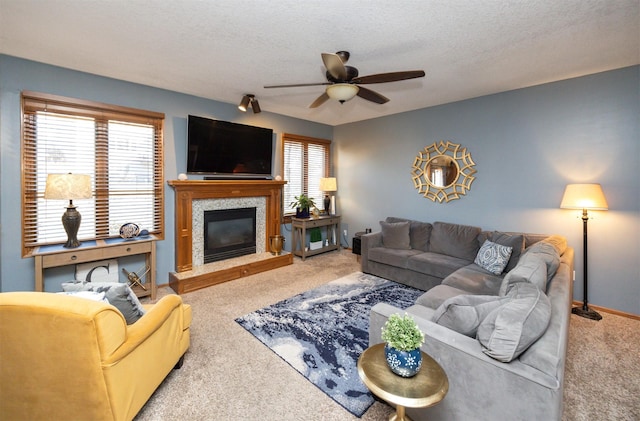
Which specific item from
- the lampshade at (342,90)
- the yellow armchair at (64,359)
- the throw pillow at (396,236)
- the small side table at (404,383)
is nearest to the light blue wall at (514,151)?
the throw pillow at (396,236)

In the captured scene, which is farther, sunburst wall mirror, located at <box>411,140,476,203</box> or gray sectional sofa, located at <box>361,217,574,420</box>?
sunburst wall mirror, located at <box>411,140,476,203</box>

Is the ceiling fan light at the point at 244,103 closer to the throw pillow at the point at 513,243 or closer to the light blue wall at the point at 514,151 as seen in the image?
the light blue wall at the point at 514,151

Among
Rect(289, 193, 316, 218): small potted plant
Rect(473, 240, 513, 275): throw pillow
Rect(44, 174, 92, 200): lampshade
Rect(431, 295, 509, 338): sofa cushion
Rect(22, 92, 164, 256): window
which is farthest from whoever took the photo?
Rect(289, 193, 316, 218): small potted plant

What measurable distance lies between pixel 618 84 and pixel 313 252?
15.4ft

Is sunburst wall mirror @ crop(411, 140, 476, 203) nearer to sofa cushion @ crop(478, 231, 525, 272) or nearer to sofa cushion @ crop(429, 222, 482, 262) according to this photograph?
sofa cushion @ crop(429, 222, 482, 262)

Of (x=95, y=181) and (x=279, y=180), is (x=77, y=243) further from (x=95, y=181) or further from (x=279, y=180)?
(x=279, y=180)

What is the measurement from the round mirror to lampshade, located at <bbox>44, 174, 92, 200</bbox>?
461 cm

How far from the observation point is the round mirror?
447 centimetres

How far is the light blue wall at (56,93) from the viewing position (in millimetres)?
2852

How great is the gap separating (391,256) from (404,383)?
9.77 feet

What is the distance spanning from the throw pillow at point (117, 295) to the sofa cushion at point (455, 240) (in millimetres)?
3805

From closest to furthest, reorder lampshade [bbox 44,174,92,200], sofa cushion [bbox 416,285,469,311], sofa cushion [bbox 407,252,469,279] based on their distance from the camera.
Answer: sofa cushion [bbox 416,285,469,311]
lampshade [bbox 44,174,92,200]
sofa cushion [bbox 407,252,469,279]

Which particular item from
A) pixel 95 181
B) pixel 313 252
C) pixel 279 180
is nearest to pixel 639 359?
pixel 313 252

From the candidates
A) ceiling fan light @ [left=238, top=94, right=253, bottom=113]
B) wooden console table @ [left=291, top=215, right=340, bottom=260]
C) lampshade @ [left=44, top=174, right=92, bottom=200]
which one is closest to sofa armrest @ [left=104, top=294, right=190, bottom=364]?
lampshade @ [left=44, top=174, right=92, bottom=200]
